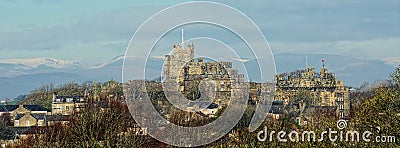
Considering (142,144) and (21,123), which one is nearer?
(142,144)

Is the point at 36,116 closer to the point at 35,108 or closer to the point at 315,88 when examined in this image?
the point at 35,108

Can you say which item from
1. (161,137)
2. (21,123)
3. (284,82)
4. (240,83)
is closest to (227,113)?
(161,137)

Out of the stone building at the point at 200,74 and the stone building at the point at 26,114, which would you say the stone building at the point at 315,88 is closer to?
the stone building at the point at 200,74

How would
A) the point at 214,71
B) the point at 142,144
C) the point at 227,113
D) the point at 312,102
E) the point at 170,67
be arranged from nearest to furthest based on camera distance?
the point at 142,144
the point at 227,113
the point at 170,67
the point at 214,71
the point at 312,102

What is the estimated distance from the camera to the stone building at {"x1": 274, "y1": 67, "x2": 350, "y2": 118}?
85.2 metres

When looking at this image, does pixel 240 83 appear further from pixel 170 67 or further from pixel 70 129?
pixel 70 129

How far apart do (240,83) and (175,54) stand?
4897mm

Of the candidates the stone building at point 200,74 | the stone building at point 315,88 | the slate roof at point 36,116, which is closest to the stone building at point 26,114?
the slate roof at point 36,116

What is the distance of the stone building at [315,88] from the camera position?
85.2 metres

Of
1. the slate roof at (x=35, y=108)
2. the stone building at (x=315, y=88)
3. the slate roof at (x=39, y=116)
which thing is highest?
the stone building at (x=315, y=88)

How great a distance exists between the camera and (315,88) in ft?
298

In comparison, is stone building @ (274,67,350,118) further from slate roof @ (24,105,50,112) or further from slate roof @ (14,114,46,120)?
slate roof @ (24,105,50,112)

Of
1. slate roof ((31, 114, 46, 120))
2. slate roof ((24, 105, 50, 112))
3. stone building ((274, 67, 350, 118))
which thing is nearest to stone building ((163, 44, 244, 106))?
stone building ((274, 67, 350, 118))

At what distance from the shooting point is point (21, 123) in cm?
7506
